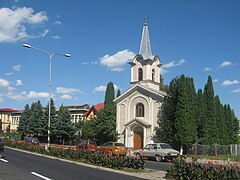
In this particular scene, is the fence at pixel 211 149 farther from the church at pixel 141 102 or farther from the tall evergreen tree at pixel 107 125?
the tall evergreen tree at pixel 107 125

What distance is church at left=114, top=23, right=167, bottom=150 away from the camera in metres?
39.5

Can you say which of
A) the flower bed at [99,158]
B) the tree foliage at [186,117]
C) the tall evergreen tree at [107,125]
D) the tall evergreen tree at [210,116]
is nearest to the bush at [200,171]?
the flower bed at [99,158]

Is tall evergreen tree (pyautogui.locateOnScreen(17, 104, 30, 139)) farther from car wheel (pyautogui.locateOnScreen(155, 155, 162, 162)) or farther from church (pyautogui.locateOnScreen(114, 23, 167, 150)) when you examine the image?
car wheel (pyautogui.locateOnScreen(155, 155, 162, 162))

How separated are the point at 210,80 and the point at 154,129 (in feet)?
36.8

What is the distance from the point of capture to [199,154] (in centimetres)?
3450

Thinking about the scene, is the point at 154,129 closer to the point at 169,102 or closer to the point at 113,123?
the point at 169,102

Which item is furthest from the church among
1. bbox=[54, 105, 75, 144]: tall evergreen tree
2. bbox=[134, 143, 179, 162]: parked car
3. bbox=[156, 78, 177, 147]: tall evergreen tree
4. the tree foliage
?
bbox=[54, 105, 75, 144]: tall evergreen tree

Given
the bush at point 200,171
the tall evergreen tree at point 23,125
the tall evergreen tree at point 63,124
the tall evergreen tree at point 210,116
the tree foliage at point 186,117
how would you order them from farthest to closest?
the tall evergreen tree at point 23,125
the tall evergreen tree at point 63,124
the tall evergreen tree at point 210,116
the tree foliage at point 186,117
the bush at point 200,171

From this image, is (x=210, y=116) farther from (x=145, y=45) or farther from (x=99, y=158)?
(x=99, y=158)

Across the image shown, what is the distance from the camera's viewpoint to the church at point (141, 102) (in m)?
39.5

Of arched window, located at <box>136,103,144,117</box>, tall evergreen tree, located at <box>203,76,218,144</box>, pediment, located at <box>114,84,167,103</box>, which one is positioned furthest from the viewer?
arched window, located at <box>136,103,144,117</box>

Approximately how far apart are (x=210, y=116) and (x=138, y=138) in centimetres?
980

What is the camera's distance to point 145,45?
44281mm

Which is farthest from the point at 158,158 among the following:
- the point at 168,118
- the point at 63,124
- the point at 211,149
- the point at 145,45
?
the point at 63,124
